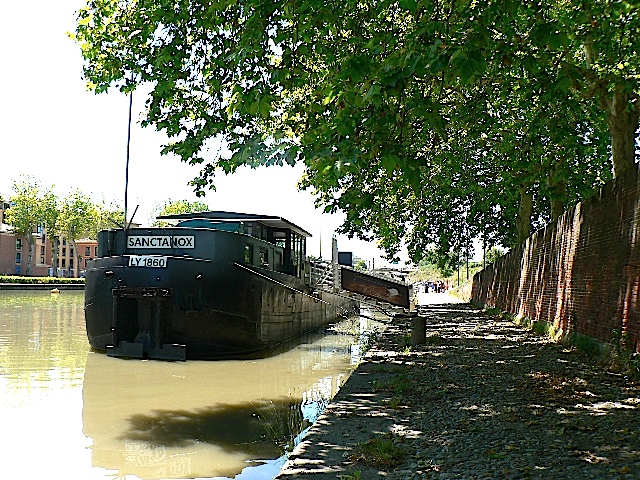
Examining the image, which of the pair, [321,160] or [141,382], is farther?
[141,382]

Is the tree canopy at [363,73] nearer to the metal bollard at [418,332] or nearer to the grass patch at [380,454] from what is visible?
the grass patch at [380,454]

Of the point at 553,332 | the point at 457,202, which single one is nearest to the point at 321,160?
the point at 553,332

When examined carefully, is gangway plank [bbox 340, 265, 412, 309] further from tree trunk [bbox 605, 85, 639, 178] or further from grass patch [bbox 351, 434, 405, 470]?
grass patch [bbox 351, 434, 405, 470]

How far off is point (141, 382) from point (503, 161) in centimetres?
1294

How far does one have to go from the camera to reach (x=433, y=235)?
110 ft

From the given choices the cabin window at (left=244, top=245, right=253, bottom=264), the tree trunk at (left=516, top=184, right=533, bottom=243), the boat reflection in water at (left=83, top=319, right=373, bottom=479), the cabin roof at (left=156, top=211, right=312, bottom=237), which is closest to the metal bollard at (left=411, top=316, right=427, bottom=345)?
the boat reflection in water at (left=83, top=319, right=373, bottom=479)

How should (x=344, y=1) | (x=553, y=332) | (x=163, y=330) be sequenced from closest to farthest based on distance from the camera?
(x=344, y=1) → (x=163, y=330) → (x=553, y=332)

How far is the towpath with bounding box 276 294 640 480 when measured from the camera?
4590 millimetres

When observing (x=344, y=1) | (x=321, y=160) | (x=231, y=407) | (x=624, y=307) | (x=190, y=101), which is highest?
(x=344, y=1)

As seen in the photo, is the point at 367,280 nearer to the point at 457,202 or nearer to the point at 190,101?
the point at 457,202

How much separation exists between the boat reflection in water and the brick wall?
14.6ft

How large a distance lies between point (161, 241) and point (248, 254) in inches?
Result: 76.0

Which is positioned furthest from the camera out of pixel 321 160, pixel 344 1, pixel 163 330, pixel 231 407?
pixel 163 330

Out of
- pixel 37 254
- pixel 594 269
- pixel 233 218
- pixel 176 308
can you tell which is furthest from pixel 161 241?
pixel 37 254
